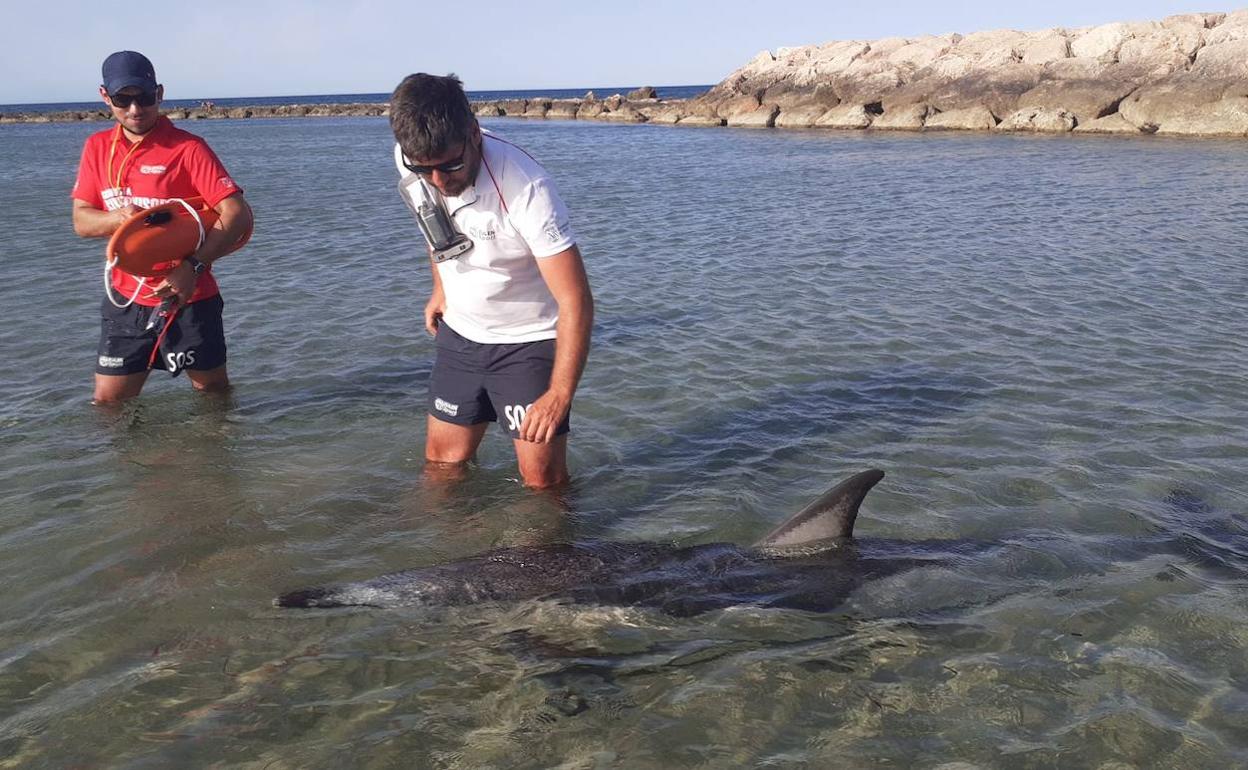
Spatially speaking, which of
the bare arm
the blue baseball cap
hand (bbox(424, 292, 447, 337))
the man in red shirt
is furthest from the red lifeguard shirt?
the bare arm

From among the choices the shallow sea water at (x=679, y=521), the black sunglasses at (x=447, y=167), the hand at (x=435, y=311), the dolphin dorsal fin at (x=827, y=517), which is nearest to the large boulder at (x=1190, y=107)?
the shallow sea water at (x=679, y=521)

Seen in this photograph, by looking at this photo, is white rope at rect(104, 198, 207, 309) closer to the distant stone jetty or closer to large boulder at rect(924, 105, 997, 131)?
the distant stone jetty

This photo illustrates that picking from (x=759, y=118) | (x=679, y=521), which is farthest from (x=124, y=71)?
(x=759, y=118)

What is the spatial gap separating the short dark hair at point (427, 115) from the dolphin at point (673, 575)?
6.80 feet

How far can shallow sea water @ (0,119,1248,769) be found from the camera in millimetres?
3686

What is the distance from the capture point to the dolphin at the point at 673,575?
4.46 metres

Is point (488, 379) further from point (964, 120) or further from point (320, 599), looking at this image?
point (964, 120)

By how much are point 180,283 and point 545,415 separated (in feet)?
9.96

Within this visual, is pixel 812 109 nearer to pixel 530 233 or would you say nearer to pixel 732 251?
pixel 732 251

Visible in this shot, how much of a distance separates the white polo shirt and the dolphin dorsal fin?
64.3 inches

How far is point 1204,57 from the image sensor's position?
34.8 meters

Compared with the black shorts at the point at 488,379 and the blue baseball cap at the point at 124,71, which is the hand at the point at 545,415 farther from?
the blue baseball cap at the point at 124,71

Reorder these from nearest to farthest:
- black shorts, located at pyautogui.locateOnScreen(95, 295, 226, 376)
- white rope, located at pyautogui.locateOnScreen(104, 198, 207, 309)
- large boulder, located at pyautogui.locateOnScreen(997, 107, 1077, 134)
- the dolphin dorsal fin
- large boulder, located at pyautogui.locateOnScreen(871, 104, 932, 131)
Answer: the dolphin dorsal fin
white rope, located at pyautogui.locateOnScreen(104, 198, 207, 309)
black shorts, located at pyautogui.locateOnScreen(95, 295, 226, 376)
large boulder, located at pyautogui.locateOnScreen(997, 107, 1077, 134)
large boulder, located at pyautogui.locateOnScreen(871, 104, 932, 131)

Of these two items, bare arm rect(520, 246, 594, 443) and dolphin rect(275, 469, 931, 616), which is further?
dolphin rect(275, 469, 931, 616)
